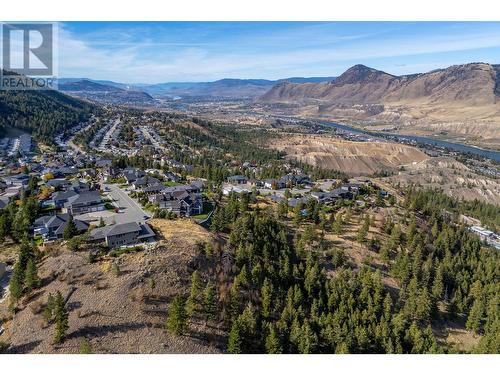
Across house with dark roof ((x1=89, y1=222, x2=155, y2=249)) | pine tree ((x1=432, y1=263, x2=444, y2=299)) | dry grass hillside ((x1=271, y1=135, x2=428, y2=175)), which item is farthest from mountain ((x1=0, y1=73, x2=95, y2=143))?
pine tree ((x1=432, y1=263, x2=444, y2=299))

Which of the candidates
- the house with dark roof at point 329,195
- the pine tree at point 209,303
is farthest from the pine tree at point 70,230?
the house with dark roof at point 329,195

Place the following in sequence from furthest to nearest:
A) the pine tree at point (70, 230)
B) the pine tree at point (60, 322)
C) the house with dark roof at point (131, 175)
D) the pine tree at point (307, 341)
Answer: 1. the house with dark roof at point (131, 175)
2. the pine tree at point (70, 230)
3. the pine tree at point (307, 341)
4. the pine tree at point (60, 322)

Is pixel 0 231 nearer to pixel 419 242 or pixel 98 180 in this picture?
pixel 98 180

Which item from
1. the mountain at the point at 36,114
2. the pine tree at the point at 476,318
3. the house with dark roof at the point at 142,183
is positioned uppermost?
the mountain at the point at 36,114

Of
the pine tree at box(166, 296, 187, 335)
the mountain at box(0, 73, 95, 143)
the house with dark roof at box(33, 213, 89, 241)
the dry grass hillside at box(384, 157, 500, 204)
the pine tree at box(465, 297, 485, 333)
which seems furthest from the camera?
the mountain at box(0, 73, 95, 143)

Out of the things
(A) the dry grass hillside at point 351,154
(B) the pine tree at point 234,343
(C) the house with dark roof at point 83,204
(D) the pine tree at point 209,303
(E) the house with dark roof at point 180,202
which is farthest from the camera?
(A) the dry grass hillside at point 351,154

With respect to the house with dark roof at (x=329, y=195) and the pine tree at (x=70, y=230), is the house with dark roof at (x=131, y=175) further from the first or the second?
the house with dark roof at (x=329, y=195)

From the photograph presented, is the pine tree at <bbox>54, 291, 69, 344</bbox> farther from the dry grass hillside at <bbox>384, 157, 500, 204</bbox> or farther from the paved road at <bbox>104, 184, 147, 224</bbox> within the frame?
the dry grass hillside at <bbox>384, 157, 500, 204</bbox>
